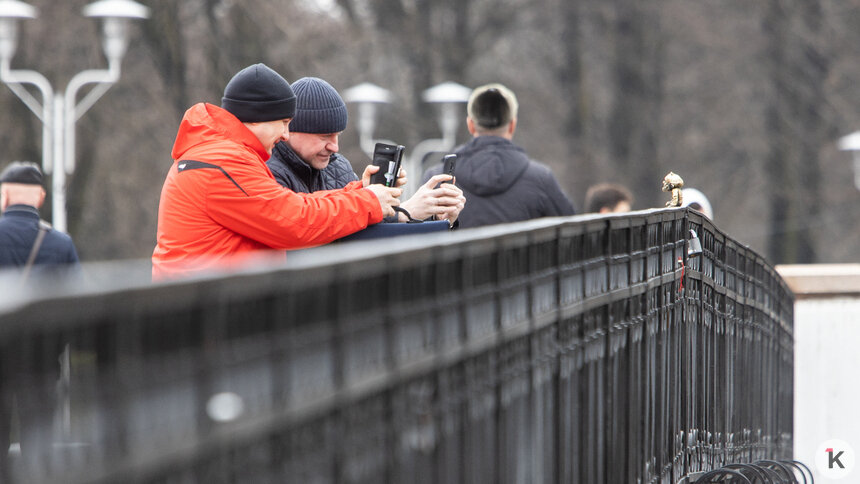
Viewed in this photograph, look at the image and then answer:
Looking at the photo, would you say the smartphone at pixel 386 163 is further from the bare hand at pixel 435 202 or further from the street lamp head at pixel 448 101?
the street lamp head at pixel 448 101

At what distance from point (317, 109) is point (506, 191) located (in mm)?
1897

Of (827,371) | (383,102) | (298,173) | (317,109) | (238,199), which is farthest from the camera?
(383,102)

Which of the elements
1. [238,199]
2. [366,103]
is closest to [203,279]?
[238,199]

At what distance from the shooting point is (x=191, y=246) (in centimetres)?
354

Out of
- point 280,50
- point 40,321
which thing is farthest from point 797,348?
point 280,50

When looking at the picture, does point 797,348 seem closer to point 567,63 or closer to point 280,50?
point 280,50

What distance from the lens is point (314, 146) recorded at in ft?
13.7

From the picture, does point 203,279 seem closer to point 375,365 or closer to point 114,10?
point 375,365

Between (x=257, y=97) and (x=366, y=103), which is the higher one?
(x=366, y=103)

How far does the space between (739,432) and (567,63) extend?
21.6 meters

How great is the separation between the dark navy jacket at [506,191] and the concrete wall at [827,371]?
3.87 meters

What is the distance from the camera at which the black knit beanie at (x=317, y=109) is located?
410cm

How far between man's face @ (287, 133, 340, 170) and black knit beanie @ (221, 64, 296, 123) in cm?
38

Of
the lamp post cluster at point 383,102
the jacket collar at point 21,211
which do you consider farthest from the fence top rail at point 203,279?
the lamp post cluster at point 383,102
